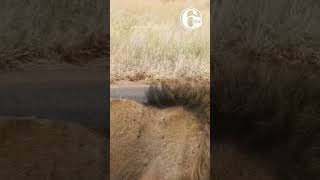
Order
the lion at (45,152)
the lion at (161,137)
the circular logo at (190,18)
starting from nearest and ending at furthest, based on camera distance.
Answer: the lion at (45,152), the lion at (161,137), the circular logo at (190,18)

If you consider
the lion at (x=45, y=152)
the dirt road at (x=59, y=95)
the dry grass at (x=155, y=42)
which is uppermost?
the dry grass at (x=155, y=42)

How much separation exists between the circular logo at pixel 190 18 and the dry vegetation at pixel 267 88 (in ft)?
0.45

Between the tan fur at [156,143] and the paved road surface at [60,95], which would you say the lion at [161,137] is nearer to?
the tan fur at [156,143]

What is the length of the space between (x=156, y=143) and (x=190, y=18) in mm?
1074

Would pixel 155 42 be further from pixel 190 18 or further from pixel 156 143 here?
pixel 156 143

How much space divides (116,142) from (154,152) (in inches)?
12.8

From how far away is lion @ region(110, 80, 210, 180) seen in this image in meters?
4.66

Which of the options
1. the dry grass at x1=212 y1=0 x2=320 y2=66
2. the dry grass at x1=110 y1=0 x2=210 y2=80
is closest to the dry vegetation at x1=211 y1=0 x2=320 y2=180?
the dry grass at x1=212 y1=0 x2=320 y2=66

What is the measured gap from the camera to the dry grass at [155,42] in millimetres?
4695

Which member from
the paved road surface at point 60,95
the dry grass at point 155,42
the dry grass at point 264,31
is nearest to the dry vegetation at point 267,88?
the dry grass at point 264,31

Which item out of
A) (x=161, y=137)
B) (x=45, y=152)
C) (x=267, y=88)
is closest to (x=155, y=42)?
(x=161, y=137)

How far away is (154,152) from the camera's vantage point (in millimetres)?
4695

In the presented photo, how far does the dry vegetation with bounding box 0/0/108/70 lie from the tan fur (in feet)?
1.73

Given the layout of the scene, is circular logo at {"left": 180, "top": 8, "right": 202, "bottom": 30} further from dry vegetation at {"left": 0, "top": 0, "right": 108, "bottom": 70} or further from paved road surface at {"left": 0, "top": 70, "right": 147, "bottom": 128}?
paved road surface at {"left": 0, "top": 70, "right": 147, "bottom": 128}
